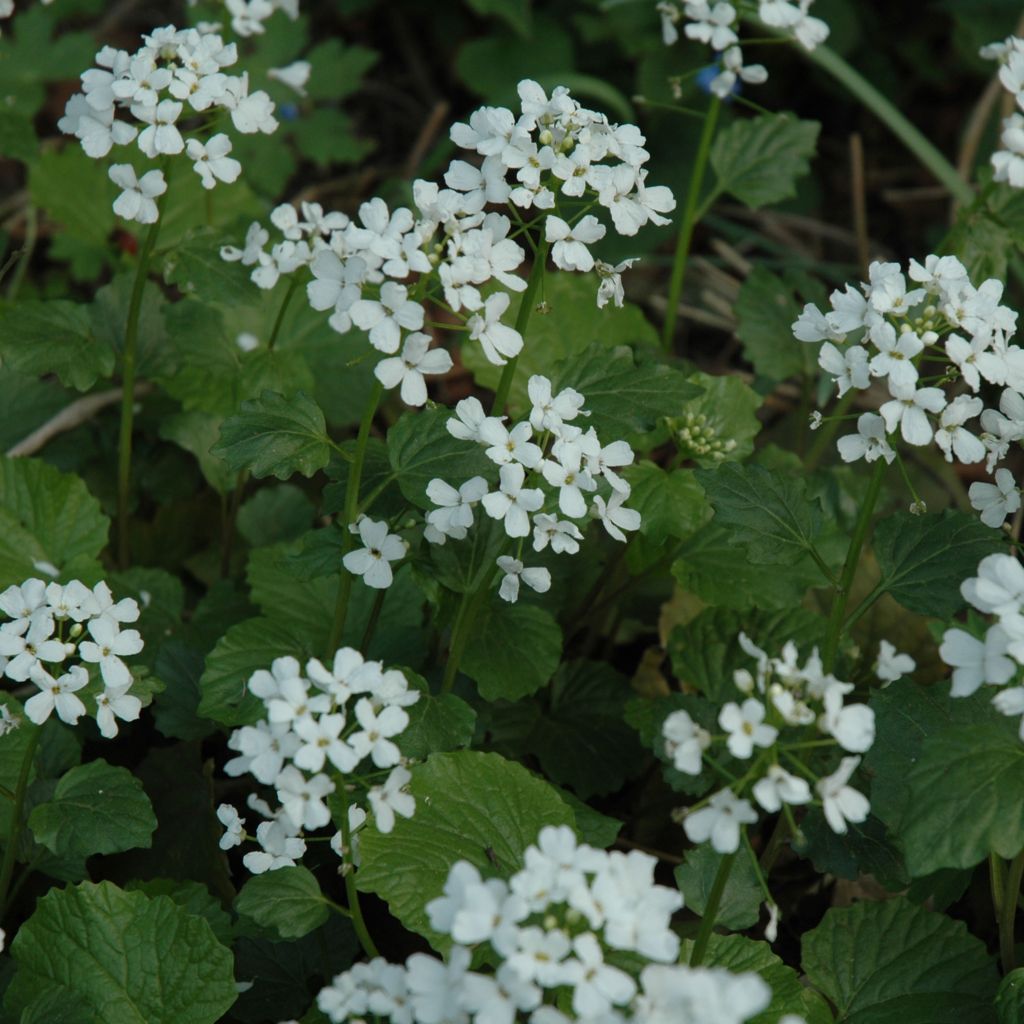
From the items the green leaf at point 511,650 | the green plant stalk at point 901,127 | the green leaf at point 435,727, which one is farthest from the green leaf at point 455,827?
the green plant stalk at point 901,127

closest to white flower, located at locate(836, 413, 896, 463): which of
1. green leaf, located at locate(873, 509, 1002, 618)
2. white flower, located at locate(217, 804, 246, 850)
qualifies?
green leaf, located at locate(873, 509, 1002, 618)

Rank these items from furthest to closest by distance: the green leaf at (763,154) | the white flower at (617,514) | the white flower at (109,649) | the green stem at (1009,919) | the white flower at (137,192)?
the green leaf at (763,154) < the white flower at (137,192) < the green stem at (1009,919) < the white flower at (617,514) < the white flower at (109,649)

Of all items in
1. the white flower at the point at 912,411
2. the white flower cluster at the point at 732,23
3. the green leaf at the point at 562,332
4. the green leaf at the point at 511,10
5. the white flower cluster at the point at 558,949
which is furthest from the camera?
the green leaf at the point at 511,10

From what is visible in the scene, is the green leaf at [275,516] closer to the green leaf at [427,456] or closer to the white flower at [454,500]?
the green leaf at [427,456]

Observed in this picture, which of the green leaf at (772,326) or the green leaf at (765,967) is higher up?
the green leaf at (772,326)

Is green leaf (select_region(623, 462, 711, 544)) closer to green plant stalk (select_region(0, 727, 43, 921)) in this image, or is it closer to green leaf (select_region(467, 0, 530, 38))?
green plant stalk (select_region(0, 727, 43, 921))

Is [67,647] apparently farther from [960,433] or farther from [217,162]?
[960,433]
